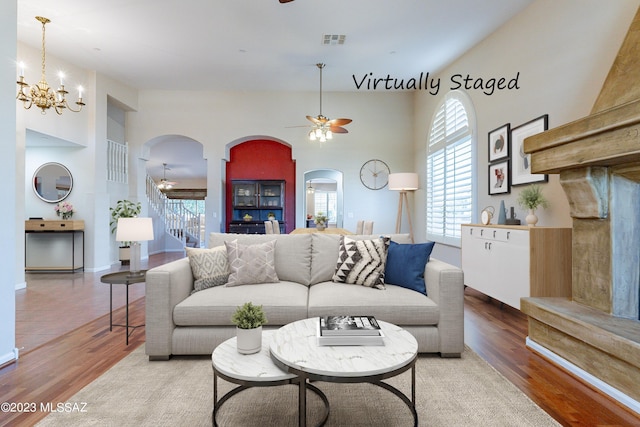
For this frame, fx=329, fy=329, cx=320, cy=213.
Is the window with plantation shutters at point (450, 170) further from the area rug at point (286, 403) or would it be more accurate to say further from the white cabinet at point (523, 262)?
the area rug at point (286, 403)

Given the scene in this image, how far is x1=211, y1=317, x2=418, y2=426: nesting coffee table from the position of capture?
140cm

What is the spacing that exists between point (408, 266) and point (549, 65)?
2.66m

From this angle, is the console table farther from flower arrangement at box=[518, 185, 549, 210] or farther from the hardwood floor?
flower arrangement at box=[518, 185, 549, 210]

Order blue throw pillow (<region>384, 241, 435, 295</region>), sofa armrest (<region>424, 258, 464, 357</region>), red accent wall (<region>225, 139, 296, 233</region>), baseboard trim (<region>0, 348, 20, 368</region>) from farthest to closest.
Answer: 1. red accent wall (<region>225, 139, 296, 233</region>)
2. blue throw pillow (<region>384, 241, 435, 295</region>)
3. sofa armrest (<region>424, 258, 464, 357</region>)
4. baseboard trim (<region>0, 348, 20, 368</region>)

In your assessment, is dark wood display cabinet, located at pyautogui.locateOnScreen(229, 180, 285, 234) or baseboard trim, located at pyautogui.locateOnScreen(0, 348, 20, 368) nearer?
baseboard trim, located at pyautogui.locateOnScreen(0, 348, 20, 368)

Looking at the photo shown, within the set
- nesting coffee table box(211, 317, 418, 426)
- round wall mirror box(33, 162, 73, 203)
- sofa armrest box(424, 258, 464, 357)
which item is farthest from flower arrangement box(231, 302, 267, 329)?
round wall mirror box(33, 162, 73, 203)

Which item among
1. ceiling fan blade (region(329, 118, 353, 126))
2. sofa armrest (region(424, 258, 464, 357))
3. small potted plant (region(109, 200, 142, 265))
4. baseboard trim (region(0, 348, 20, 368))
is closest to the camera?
baseboard trim (region(0, 348, 20, 368))

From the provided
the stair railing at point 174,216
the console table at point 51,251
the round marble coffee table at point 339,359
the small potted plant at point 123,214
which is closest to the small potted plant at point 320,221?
the round marble coffee table at point 339,359

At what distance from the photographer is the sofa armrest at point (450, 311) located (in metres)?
2.38

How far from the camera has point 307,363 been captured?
4.74ft

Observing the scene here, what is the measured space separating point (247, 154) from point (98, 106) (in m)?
3.02

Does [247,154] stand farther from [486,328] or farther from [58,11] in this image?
[486,328]

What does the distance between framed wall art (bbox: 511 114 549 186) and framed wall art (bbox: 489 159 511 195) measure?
89 mm

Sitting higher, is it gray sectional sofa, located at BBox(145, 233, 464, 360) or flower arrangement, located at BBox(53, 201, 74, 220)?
flower arrangement, located at BBox(53, 201, 74, 220)
